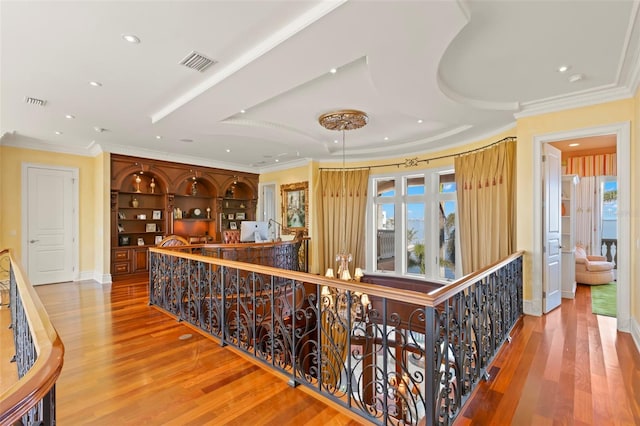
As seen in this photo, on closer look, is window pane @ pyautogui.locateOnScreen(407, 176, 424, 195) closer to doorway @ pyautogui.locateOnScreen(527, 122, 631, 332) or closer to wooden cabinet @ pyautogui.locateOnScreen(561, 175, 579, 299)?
wooden cabinet @ pyautogui.locateOnScreen(561, 175, 579, 299)

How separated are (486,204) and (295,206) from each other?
15.2ft

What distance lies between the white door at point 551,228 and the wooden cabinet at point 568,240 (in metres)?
0.82

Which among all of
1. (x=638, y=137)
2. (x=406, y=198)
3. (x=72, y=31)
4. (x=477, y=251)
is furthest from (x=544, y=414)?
(x=406, y=198)

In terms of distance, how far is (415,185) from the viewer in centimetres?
681

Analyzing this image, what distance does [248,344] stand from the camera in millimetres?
2990

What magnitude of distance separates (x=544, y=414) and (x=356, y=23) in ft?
9.92

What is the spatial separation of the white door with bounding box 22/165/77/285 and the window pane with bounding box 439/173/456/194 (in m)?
7.73

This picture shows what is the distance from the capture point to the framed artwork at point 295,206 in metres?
7.80

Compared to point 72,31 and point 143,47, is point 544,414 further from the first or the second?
point 72,31

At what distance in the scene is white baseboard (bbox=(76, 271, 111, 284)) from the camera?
20.1 feet

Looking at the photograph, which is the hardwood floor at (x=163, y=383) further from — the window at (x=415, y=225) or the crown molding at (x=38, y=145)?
the window at (x=415, y=225)

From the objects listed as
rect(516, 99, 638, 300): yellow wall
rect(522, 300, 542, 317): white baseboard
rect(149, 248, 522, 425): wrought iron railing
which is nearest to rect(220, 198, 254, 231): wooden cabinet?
rect(149, 248, 522, 425): wrought iron railing

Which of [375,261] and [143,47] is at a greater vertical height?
[143,47]

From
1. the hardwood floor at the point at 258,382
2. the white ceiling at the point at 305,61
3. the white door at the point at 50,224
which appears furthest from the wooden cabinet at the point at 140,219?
the hardwood floor at the point at 258,382
